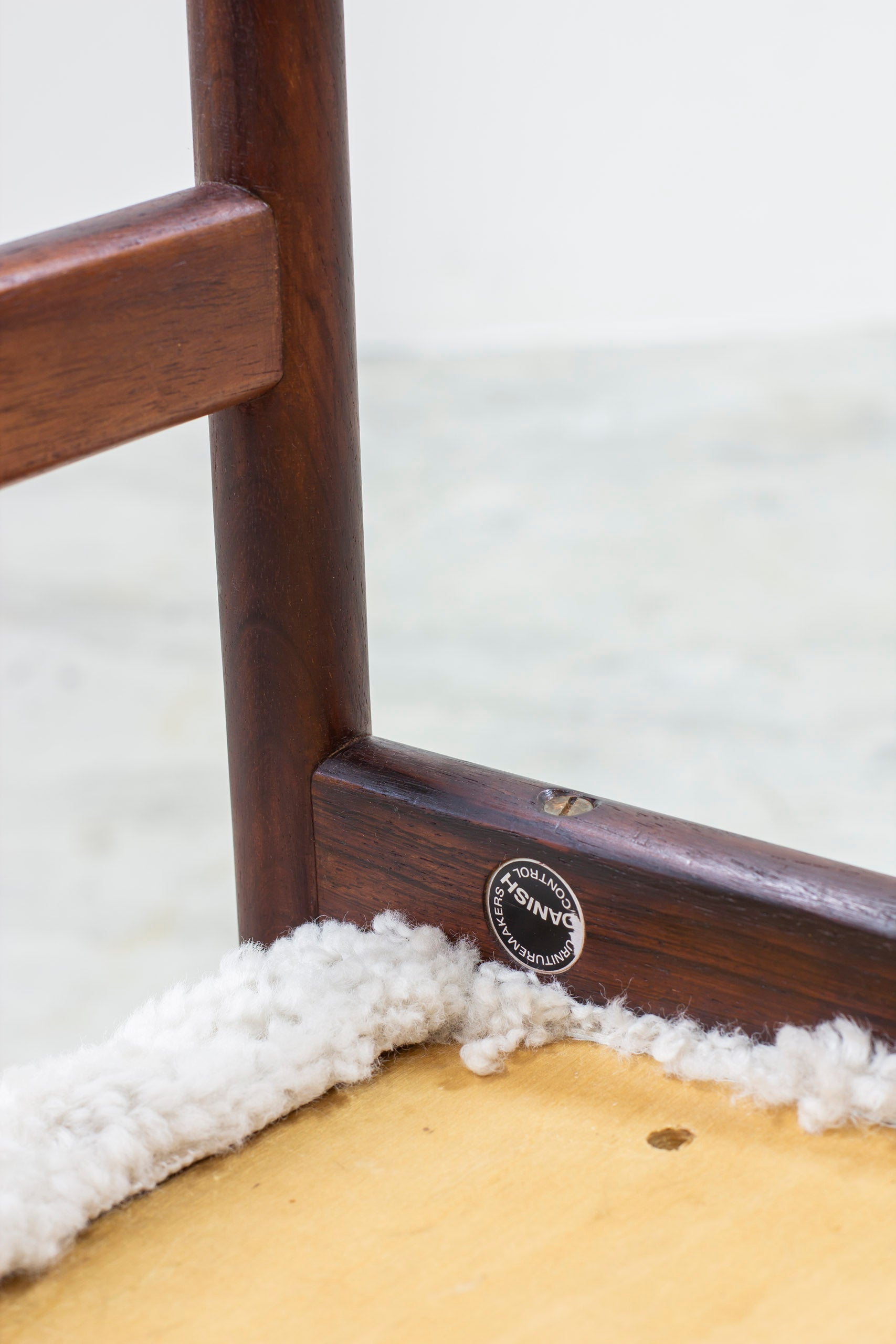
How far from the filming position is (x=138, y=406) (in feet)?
1.30

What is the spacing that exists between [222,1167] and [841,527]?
1.54m

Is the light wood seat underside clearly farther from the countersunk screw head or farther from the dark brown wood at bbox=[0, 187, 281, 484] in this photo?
the dark brown wood at bbox=[0, 187, 281, 484]

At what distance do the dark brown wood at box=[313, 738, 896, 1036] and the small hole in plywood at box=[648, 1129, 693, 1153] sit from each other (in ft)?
0.12

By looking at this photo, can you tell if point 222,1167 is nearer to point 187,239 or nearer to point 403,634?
point 187,239

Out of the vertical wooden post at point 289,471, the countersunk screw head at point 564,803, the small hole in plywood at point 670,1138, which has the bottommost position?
the small hole in plywood at point 670,1138

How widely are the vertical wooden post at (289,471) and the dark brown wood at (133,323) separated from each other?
0.05 ft

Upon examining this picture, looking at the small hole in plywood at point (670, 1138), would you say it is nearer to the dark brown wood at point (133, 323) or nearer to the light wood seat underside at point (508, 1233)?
the light wood seat underside at point (508, 1233)

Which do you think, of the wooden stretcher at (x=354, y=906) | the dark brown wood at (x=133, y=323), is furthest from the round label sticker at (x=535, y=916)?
the dark brown wood at (x=133, y=323)

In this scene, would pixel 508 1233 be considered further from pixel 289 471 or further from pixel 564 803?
pixel 289 471

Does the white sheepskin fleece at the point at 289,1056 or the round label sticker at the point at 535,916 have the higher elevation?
the round label sticker at the point at 535,916

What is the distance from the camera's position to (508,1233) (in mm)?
361

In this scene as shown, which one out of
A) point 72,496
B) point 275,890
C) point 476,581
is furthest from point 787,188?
point 275,890

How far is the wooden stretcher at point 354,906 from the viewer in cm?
34

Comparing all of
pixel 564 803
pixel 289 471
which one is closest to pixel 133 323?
pixel 289 471
